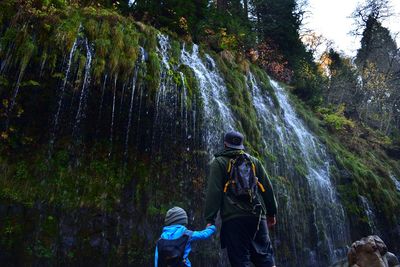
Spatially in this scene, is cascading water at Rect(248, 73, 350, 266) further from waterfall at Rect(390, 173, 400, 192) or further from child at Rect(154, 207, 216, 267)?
child at Rect(154, 207, 216, 267)

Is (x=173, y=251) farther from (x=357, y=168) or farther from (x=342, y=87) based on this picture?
(x=342, y=87)

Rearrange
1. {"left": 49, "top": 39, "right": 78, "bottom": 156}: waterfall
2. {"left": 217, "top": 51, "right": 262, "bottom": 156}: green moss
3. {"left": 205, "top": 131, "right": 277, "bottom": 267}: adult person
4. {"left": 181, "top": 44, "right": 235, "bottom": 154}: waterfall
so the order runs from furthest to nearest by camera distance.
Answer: {"left": 217, "top": 51, "right": 262, "bottom": 156}: green moss
{"left": 181, "top": 44, "right": 235, "bottom": 154}: waterfall
{"left": 49, "top": 39, "right": 78, "bottom": 156}: waterfall
{"left": 205, "top": 131, "right": 277, "bottom": 267}: adult person

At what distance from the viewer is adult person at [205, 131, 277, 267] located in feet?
12.0

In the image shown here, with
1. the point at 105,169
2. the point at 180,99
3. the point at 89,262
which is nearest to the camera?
the point at 89,262

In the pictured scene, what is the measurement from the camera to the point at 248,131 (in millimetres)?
9789

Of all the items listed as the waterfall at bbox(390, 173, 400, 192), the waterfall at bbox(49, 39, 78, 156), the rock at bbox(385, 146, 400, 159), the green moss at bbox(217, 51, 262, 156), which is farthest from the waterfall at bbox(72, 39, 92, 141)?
the rock at bbox(385, 146, 400, 159)

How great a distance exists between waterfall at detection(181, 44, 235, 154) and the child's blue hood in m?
4.37

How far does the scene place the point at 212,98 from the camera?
A: 30.1 ft

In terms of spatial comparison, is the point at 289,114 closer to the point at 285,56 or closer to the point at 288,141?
the point at 288,141

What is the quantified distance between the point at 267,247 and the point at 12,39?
21.8ft

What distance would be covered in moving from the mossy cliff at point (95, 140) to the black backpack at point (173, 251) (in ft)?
10.0

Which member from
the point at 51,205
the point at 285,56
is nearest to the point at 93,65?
the point at 51,205

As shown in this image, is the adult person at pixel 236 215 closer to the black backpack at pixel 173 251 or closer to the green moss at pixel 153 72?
the black backpack at pixel 173 251

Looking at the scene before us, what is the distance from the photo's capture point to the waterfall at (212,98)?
851 centimetres
